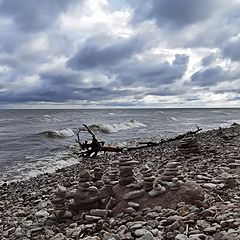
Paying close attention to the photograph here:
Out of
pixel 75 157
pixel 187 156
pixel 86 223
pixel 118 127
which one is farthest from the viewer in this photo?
pixel 118 127

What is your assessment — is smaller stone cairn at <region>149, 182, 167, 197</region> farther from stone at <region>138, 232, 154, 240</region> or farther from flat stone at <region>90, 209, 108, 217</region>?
stone at <region>138, 232, 154, 240</region>

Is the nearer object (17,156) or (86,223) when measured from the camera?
(86,223)

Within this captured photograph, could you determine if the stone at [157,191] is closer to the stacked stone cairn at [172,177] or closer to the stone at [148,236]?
the stacked stone cairn at [172,177]

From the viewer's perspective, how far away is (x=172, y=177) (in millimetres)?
7430

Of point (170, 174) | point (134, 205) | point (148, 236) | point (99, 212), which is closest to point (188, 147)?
point (170, 174)

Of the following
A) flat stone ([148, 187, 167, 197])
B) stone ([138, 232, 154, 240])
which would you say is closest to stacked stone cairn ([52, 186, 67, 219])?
flat stone ([148, 187, 167, 197])

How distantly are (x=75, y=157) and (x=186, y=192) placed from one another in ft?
46.8

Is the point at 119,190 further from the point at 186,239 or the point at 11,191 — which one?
the point at 11,191

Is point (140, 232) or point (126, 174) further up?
point (126, 174)

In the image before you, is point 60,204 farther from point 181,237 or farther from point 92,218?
point 181,237

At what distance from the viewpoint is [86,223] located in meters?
6.78

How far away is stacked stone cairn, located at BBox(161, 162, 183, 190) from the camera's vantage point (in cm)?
708

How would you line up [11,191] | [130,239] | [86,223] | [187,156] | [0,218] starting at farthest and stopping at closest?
[187,156] < [11,191] < [0,218] < [86,223] < [130,239]

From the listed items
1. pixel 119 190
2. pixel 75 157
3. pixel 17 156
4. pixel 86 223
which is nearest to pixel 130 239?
pixel 86 223
